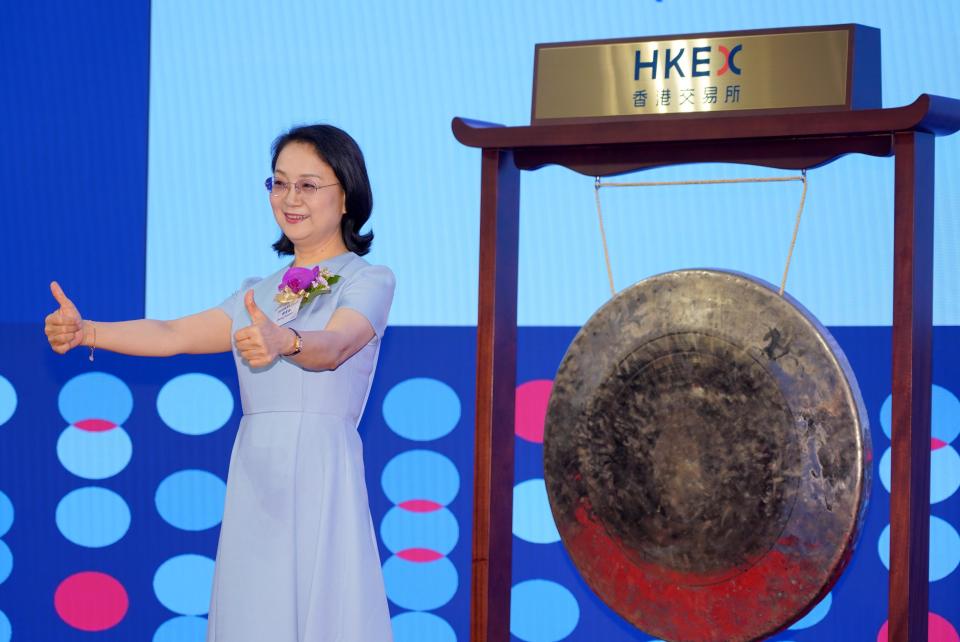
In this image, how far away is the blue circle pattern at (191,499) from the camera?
10.6 ft

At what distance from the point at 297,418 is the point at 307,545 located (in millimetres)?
200

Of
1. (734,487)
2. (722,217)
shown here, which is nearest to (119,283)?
(722,217)

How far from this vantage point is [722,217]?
2844mm

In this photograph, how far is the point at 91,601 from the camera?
331 cm

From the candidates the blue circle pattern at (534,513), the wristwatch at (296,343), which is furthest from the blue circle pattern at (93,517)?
the wristwatch at (296,343)

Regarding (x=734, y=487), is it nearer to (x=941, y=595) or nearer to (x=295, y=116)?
(x=941, y=595)

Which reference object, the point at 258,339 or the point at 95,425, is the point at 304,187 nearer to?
the point at 258,339

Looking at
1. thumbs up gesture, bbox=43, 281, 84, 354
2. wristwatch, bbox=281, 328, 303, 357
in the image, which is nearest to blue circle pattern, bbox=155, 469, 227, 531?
thumbs up gesture, bbox=43, 281, 84, 354

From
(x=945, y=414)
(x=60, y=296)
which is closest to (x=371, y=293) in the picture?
(x=60, y=296)

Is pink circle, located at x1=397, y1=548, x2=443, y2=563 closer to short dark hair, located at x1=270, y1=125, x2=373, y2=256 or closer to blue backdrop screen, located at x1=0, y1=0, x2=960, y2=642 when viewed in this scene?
blue backdrop screen, located at x1=0, y1=0, x2=960, y2=642

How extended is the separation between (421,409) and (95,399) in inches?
31.8

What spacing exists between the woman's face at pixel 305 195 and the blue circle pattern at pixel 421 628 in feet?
3.81

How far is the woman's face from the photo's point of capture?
224 cm

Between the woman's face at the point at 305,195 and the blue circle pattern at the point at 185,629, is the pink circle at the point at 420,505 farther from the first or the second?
the woman's face at the point at 305,195
